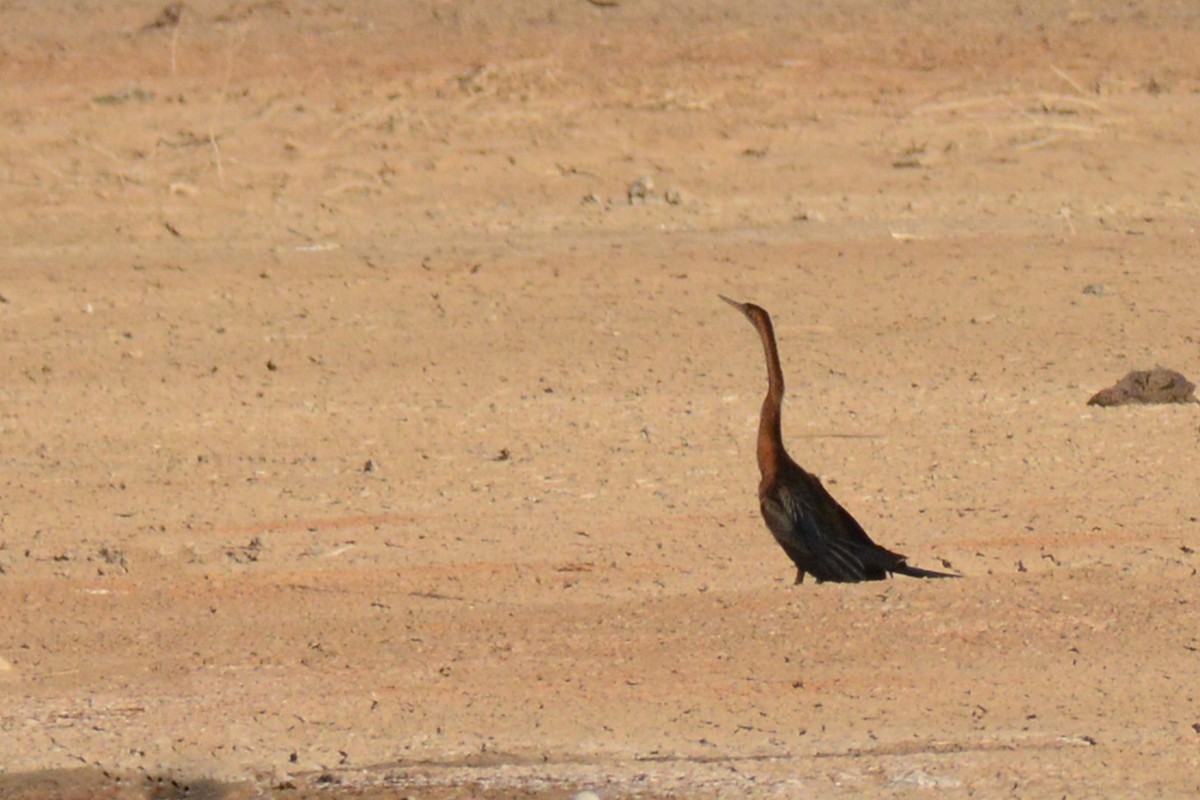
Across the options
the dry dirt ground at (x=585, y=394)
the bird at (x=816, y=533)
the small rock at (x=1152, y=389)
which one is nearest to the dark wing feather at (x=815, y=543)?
the bird at (x=816, y=533)

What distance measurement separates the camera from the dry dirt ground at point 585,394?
5.79 metres

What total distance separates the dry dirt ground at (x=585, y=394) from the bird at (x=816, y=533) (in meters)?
0.11

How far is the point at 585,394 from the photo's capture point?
9.13 meters

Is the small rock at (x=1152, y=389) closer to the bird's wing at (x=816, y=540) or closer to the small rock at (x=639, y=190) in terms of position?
the bird's wing at (x=816, y=540)

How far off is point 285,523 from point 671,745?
2296 millimetres

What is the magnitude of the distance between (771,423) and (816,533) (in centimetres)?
52

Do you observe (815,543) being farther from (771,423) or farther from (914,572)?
(771,423)

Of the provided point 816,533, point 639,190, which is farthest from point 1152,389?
point 639,190

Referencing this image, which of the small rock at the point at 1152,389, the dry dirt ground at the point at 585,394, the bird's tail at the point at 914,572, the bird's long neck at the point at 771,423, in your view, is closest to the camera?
the dry dirt ground at the point at 585,394

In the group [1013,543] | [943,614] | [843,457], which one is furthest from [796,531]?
[843,457]

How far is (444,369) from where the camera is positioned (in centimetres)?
959

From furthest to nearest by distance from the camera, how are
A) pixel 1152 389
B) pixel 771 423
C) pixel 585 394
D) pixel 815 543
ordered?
pixel 585 394, pixel 1152 389, pixel 771 423, pixel 815 543

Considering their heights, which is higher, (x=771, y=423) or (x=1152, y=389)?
(x=771, y=423)

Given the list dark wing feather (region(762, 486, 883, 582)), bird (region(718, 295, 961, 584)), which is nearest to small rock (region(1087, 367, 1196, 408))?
bird (region(718, 295, 961, 584))
